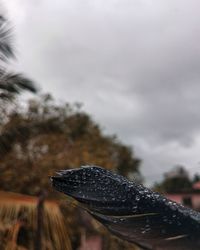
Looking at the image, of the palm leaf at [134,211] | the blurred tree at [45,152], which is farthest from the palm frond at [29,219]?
the palm leaf at [134,211]

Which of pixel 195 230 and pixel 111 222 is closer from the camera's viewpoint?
pixel 195 230

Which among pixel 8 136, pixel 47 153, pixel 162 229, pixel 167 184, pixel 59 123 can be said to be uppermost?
pixel 167 184

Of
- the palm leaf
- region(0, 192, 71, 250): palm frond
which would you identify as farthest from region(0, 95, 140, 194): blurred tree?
the palm leaf

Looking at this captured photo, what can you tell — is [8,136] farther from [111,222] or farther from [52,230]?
[111,222]

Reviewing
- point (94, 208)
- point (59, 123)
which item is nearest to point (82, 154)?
point (59, 123)

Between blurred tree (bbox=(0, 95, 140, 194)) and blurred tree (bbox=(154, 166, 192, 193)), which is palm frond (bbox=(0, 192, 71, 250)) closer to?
blurred tree (bbox=(0, 95, 140, 194))

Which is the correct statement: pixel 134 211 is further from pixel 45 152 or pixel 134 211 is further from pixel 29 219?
pixel 45 152
